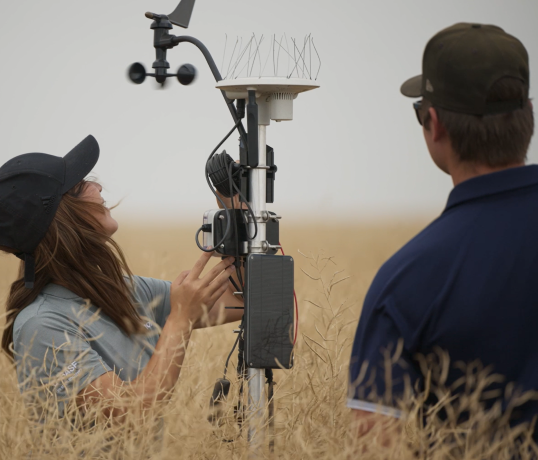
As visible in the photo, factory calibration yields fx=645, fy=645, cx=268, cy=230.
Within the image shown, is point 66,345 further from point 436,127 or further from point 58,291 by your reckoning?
point 436,127

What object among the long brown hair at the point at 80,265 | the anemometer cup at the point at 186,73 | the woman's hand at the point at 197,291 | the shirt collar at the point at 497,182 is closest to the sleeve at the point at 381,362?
the shirt collar at the point at 497,182

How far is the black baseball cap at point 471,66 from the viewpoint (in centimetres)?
145

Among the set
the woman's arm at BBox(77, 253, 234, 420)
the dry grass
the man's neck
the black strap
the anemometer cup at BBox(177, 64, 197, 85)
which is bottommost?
the dry grass

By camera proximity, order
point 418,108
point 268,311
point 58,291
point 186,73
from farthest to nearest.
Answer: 1. point 186,73
2. point 58,291
3. point 268,311
4. point 418,108

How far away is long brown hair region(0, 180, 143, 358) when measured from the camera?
89.3 inches

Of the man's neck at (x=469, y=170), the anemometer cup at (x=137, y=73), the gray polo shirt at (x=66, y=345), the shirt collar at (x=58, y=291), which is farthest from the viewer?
the anemometer cup at (x=137, y=73)

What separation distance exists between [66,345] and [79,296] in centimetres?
28

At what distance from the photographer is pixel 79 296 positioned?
2.29m

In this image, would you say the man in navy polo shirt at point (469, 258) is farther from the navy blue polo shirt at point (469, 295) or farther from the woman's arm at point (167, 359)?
the woman's arm at point (167, 359)

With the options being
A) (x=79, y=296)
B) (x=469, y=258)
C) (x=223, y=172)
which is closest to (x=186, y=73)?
(x=223, y=172)

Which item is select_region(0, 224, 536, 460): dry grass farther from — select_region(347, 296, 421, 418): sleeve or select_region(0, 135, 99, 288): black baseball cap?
select_region(0, 135, 99, 288): black baseball cap

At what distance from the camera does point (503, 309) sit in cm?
136

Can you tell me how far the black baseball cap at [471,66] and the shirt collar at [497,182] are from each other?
0.14 meters

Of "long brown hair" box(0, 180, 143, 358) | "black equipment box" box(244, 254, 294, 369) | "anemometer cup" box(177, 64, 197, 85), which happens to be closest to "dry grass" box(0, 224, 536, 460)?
"black equipment box" box(244, 254, 294, 369)
